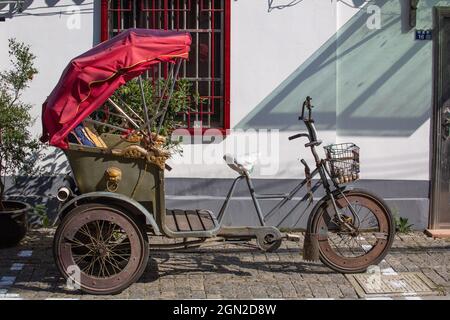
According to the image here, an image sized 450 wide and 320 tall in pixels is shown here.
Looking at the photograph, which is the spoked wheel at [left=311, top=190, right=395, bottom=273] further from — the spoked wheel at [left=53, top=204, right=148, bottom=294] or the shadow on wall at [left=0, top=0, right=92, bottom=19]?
the shadow on wall at [left=0, top=0, right=92, bottom=19]

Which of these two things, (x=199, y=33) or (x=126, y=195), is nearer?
(x=126, y=195)

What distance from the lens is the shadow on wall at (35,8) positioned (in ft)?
26.1

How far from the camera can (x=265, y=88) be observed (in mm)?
8094

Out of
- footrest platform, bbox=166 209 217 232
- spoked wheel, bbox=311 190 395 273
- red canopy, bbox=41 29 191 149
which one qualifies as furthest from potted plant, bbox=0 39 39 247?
spoked wheel, bbox=311 190 395 273

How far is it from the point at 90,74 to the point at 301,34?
3.09 meters

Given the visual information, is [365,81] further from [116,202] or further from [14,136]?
[14,136]

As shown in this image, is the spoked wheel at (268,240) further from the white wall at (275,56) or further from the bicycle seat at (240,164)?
the white wall at (275,56)

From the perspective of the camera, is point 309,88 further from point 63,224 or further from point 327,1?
point 63,224

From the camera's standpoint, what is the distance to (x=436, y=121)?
813 centimetres

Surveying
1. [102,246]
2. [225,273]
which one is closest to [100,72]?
[102,246]

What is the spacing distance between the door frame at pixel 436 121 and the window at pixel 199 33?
232cm

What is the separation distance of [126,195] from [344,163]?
6.28 feet

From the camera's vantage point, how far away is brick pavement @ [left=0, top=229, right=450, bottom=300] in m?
6.10
